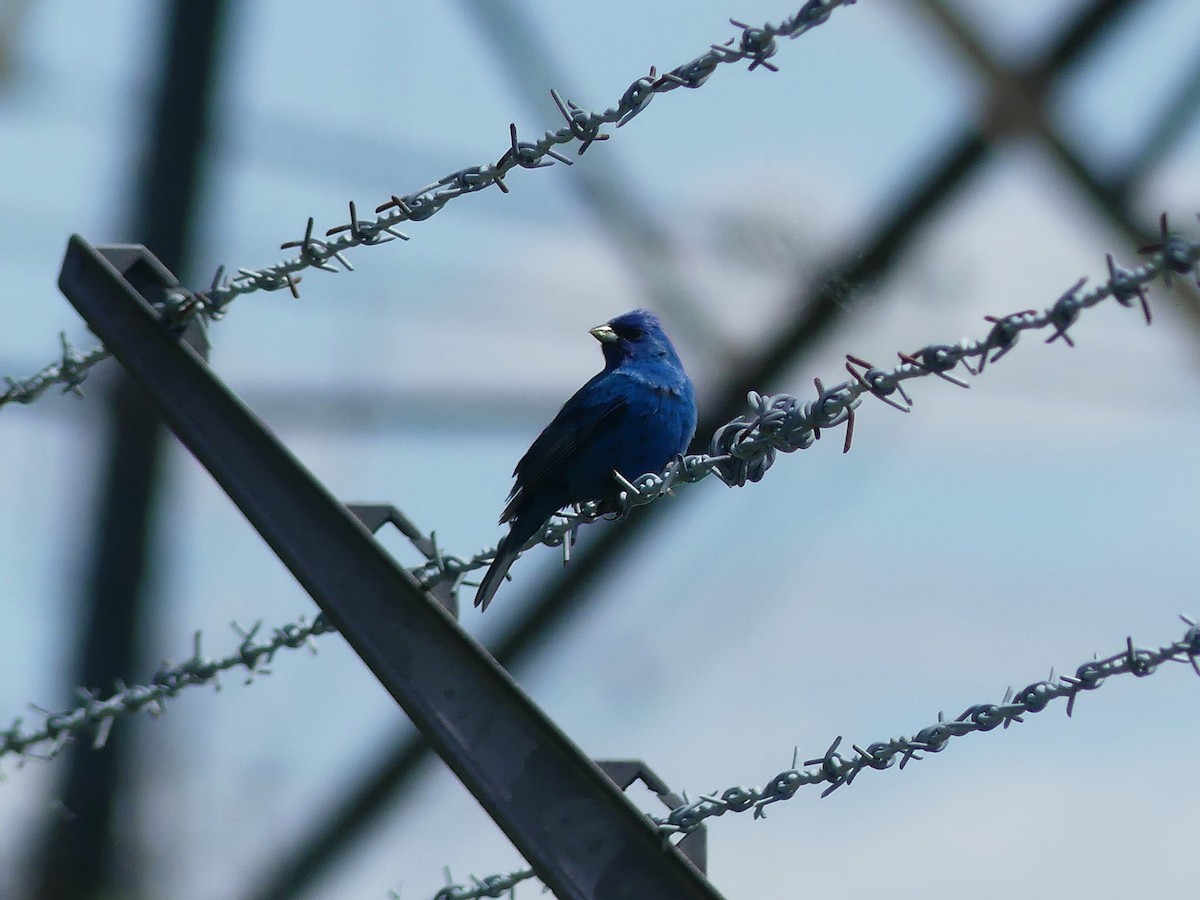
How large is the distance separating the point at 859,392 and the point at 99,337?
1.64m

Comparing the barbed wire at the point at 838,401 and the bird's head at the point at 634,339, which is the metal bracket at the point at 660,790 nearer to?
the barbed wire at the point at 838,401

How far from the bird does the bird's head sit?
15 centimetres

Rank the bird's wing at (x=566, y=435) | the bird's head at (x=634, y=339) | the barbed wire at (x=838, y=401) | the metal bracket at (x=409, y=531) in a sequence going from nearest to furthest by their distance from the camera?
1. the barbed wire at (x=838, y=401)
2. the metal bracket at (x=409, y=531)
3. the bird's wing at (x=566, y=435)
4. the bird's head at (x=634, y=339)

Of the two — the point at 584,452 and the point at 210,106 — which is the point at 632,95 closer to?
the point at 584,452

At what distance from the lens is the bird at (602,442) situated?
4.01 m

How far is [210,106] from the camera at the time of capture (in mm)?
5711

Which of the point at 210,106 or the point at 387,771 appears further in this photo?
the point at 210,106

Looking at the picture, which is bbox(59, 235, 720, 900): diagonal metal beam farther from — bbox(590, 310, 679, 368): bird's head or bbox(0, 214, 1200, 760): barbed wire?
bbox(590, 310, 679, 368): bird's head

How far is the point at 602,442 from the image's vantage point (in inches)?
158

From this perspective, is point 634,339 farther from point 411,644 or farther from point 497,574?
point 411,644

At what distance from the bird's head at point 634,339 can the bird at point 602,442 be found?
0.48 ft

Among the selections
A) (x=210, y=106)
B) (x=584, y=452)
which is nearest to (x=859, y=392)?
(x=584, y=452)

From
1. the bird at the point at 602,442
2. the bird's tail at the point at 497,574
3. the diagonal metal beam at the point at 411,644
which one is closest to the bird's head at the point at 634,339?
the bird at the point at 602,442

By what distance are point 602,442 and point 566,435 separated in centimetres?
8
